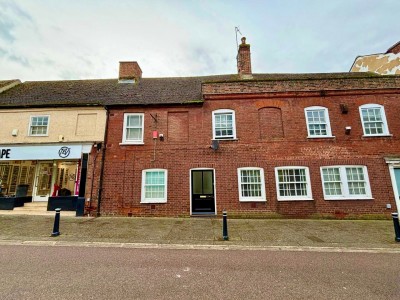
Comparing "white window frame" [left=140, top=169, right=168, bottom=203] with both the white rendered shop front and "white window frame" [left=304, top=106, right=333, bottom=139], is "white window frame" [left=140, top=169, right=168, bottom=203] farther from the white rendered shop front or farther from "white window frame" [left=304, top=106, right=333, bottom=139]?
"white window frame" [left=304, top=106, right=333, bottom=139]

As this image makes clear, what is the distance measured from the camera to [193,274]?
455 centimetres

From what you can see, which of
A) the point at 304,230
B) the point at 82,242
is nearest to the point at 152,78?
the point at 82,242

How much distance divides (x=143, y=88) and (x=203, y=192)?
8.46m

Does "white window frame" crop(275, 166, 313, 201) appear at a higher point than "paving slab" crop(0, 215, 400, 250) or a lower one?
higher

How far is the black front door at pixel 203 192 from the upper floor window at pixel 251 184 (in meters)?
1.62

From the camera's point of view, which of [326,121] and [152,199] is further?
[326,121]

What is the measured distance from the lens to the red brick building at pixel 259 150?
1124 centimetres

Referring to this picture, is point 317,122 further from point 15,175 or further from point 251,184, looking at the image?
point 15,175

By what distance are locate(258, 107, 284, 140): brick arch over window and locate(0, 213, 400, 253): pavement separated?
4.75m

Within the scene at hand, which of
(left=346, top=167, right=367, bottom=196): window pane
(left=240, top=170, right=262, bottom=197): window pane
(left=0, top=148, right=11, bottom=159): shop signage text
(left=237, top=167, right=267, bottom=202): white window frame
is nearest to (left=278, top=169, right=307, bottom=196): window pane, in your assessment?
(left=237, top=167, right=267, bottom=202): white window frame

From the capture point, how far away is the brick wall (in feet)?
36.7

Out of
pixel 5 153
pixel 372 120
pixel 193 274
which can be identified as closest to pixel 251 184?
pixel 193 274

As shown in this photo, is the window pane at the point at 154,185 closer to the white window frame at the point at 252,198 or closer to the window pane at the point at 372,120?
the white window frame at the point at 252,198

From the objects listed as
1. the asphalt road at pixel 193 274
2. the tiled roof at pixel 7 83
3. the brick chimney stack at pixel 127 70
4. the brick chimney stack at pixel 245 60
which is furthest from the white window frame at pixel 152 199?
the tiled roof at pixel 7 83
